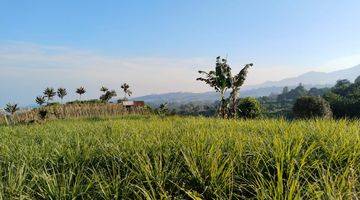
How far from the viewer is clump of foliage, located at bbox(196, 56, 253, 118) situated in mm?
32750

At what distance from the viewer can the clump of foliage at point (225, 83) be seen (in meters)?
32.8

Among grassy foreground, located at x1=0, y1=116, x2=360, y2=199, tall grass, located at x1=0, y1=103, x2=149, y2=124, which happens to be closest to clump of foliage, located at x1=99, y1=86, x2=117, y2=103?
tall grass, located at x1=0, y1=103, x2=149, y2=124

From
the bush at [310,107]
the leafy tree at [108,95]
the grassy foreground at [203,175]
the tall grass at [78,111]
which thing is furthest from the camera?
the leafy tree at [108,95]

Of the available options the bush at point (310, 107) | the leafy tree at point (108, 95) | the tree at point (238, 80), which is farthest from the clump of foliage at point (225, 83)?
the leafy tree at point (108, 95)

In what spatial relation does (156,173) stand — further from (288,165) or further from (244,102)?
(244,102)

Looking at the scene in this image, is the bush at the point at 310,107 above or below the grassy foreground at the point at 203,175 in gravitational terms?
below

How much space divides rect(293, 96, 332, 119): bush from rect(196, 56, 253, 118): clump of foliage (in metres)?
14.1

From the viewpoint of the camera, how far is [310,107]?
151ft

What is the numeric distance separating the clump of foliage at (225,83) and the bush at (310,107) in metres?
14.1

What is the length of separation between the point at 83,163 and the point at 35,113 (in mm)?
37978

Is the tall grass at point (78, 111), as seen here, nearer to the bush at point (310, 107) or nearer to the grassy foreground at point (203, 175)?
the bush at point (310, 107)

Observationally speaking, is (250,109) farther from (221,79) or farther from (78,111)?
(78,111)

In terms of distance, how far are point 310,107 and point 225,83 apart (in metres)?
16.4

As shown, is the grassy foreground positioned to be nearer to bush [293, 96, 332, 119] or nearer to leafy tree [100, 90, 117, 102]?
bush [293, 96, 332, 119]
